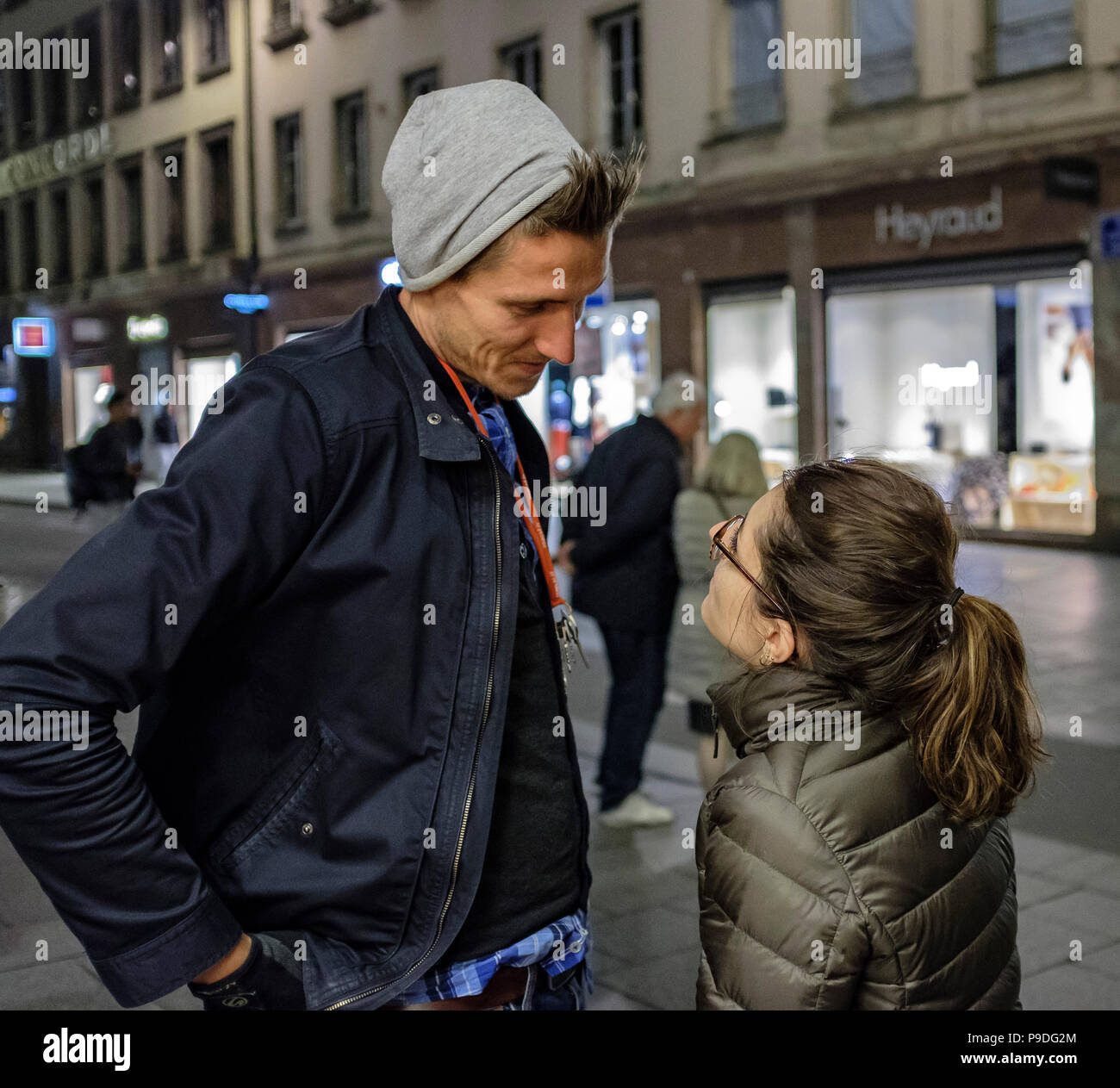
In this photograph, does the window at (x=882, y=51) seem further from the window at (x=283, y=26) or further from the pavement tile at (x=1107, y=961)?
the pavement tile at (x=1107, y=961)

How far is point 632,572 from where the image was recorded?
502 centimetres

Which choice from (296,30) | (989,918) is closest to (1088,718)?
(989,918)

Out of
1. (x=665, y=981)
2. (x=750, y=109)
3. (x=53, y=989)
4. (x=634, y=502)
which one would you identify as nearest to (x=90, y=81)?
(x=634, y=502)

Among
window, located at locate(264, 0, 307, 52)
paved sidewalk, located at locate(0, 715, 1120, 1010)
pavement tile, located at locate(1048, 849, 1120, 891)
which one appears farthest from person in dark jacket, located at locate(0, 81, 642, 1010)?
window, located at locate(264, 0, 307, 52)

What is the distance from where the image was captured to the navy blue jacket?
133cm

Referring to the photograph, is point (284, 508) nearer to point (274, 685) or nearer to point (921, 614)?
point (274, 685)

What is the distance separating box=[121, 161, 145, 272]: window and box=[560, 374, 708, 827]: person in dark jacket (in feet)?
6.21

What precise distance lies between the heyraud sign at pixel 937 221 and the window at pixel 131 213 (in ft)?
32.2

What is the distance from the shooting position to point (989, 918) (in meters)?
1.58

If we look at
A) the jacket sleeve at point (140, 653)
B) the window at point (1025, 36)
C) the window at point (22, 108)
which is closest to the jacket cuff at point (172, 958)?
the jacket sleeve at point (140, 653)

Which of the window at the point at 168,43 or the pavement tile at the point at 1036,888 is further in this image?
the window at the point at 168,43

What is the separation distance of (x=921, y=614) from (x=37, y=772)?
0.96m

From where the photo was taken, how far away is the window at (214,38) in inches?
276

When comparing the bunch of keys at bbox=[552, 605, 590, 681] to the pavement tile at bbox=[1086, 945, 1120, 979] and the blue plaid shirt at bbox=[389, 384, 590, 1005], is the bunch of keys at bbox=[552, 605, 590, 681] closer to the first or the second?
the blue plaid shirt at bbox=[389, 384, 590, 1005]
